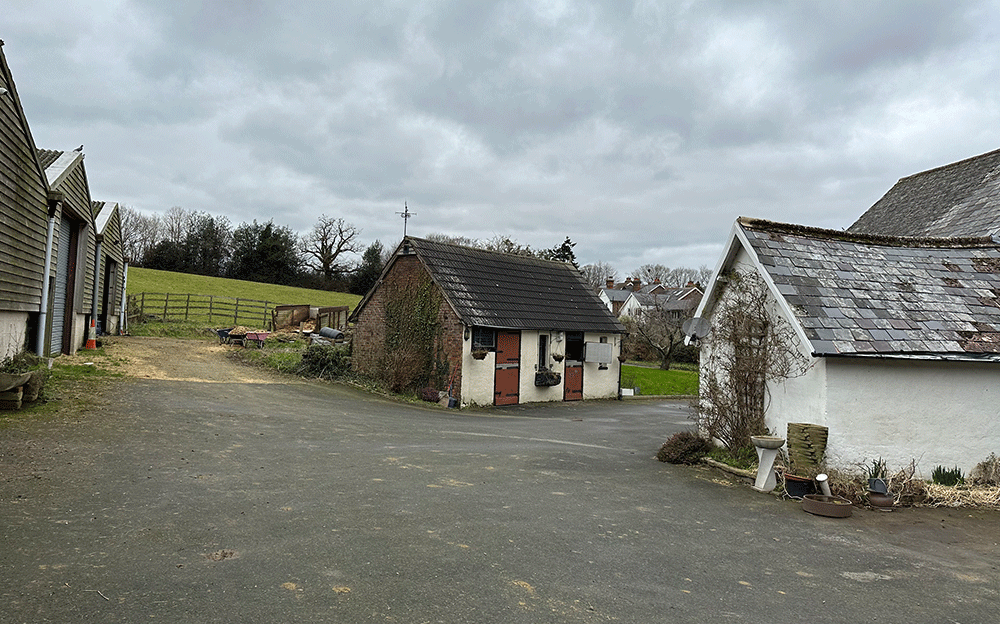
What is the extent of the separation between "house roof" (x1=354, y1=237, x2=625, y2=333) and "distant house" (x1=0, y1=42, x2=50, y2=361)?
37.0 feet

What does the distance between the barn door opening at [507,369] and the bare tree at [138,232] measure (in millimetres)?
60386

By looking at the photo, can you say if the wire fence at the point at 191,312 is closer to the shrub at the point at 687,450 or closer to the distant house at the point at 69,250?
the distant house at the point at 69,250

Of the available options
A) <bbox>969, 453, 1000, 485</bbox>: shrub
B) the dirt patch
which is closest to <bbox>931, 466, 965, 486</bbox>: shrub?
<bbox>969, 453, 1000, 485</bbox>: shrub

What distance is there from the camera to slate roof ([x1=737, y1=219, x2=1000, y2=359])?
918 centimetres

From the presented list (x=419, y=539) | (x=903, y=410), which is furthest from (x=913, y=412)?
(x=419, y=539)

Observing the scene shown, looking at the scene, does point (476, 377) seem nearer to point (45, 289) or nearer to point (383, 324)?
point (383, 324)

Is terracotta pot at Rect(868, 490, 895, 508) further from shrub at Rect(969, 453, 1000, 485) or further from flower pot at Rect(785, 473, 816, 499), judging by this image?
shrub at Rect(969, 453, 1000, 485)

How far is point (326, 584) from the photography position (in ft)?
15.9

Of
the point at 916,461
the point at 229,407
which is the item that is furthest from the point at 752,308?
the point at 229,407

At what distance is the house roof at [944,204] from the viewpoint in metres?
16.3

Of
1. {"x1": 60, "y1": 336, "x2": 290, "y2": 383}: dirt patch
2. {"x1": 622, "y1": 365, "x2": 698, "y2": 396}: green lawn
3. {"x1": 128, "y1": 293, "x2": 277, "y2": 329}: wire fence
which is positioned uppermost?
{"x1": 128, "y1": 293, "x2": 277, "y2": 329}: wire fence

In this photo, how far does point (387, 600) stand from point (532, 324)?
18689 millimetres

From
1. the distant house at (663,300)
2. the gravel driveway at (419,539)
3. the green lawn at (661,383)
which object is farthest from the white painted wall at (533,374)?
the distant house at (663,300)

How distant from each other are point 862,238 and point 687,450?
498cm
